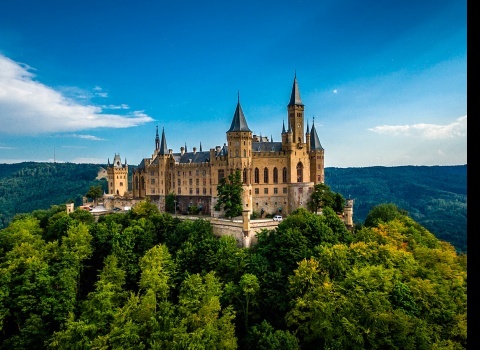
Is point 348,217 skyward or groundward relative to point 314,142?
groundward

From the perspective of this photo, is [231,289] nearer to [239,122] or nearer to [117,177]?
[239,122]

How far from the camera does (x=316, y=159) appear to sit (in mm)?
66625

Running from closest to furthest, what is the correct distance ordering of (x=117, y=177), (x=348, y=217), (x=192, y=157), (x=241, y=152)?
(x=348, y=217)
(x=241, y=152)
(x=192, y=157)
(x=117, y=177)

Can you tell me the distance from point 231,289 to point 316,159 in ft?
105

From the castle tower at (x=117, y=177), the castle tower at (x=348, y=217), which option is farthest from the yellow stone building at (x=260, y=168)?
the castle tower at (x=117, y=177)

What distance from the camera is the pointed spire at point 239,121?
61809 mm

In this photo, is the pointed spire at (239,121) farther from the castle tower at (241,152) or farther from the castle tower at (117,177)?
the castle tower at (117,177)

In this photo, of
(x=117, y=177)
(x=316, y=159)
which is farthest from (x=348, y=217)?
(x=117, y=177)

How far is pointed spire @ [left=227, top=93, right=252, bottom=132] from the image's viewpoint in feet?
203

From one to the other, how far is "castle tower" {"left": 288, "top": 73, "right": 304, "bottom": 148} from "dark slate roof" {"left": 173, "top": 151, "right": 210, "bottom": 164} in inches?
610

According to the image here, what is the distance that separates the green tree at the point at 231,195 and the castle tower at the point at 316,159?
47.3 ft
